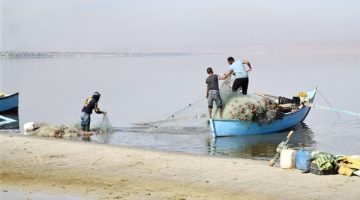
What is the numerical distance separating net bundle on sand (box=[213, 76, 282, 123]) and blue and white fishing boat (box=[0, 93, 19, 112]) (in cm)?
1271

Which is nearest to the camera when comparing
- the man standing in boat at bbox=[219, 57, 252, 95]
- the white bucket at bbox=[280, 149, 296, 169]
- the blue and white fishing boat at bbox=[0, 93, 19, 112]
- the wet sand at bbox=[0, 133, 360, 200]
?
the wet sand at bbox=[0, 133, 360, 200]

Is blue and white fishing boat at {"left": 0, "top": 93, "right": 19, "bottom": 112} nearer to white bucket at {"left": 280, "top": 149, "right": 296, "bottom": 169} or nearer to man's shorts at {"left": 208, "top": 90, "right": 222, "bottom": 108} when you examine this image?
man's shorts at {"left": 208, "top": 90, "right": 222, "bottom": 108}

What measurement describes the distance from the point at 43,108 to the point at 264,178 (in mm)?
25896

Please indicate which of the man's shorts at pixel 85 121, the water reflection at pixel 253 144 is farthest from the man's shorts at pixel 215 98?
the man's shorts at pixel 85 121

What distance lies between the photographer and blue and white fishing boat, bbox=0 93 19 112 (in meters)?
26.1

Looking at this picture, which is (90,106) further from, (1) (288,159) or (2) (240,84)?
(1) (288,159)

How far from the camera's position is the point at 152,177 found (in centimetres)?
1007

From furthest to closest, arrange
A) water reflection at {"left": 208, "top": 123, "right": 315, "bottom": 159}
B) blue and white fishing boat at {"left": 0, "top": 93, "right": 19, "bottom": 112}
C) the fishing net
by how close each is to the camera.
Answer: blue and white fishing boat at {"left": 0, "top": 93, "right": 19, "bottom": 112}
the fishing net
water reflection at {"left": 208, "top": 123, "right": 315, "bottom": 159}

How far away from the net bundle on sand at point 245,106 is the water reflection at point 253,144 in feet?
2.10

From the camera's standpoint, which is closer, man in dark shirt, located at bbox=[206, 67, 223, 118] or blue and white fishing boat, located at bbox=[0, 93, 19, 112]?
man in dark shirt, located at bbox=[206, 67, 223, 118]

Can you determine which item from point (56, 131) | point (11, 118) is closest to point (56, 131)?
point (56, 131)

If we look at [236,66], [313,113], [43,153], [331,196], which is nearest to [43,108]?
[313,113]

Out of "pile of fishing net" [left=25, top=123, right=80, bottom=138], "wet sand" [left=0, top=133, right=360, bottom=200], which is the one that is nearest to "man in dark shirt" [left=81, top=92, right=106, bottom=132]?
"pile of fishing net" [left=25, top=123, right=80, bottom=138]

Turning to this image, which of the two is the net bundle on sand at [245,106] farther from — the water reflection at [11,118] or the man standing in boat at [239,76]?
the water reflection at [11,118]
